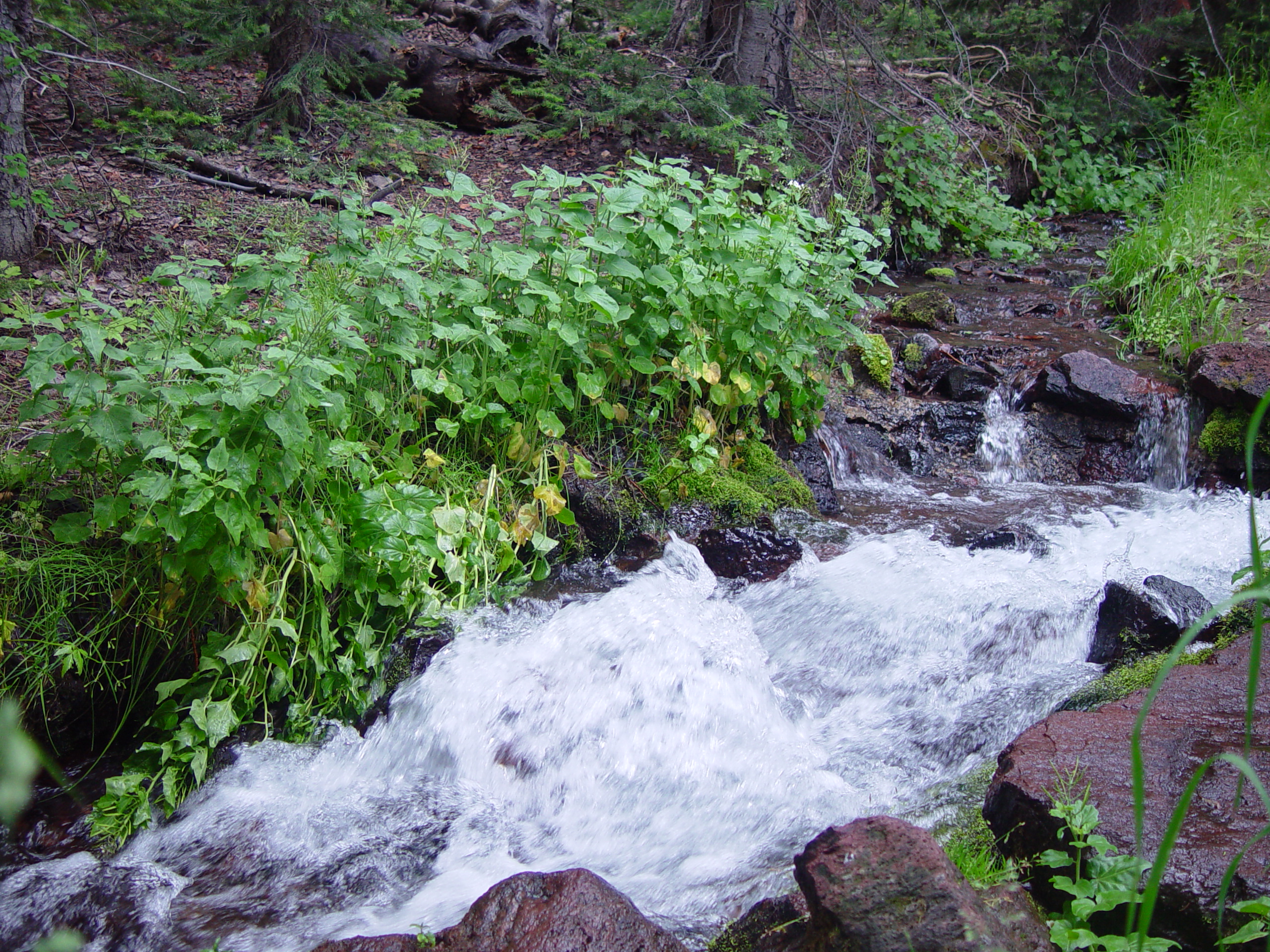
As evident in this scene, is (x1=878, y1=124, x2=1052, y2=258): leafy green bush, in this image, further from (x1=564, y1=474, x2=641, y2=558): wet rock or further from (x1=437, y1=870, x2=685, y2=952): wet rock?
(x1=437, y1=870, x2=685, y2=952): wet rock

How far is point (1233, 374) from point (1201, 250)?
73.7 inches

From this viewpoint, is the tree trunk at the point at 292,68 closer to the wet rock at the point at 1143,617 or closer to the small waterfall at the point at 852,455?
the small waterfall at the point at 852,455

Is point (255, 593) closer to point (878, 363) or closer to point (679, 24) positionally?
point (878, 363)

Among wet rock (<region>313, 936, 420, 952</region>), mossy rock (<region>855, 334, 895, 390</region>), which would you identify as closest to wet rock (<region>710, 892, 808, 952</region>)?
wet rock (<region>313, 936, 420, 952</region>)

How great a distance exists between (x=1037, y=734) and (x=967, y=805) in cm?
30

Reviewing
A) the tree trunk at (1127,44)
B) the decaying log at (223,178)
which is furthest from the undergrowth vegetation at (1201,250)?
the decaying log at (223,178)

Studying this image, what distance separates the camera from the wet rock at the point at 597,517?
408cm

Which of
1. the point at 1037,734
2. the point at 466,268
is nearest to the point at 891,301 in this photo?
the point at 466,268

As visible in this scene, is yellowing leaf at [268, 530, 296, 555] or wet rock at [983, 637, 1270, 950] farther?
yellowing leaf at [268, 530, 296, 555]

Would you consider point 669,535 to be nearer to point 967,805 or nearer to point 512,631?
point 512,631

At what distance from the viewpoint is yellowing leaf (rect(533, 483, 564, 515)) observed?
148 inches

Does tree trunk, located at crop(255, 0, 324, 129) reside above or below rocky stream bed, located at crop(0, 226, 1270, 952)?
above

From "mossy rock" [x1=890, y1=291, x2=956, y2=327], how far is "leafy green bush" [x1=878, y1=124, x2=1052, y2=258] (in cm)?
154

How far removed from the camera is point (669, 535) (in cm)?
417
